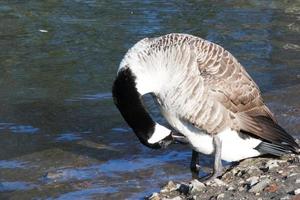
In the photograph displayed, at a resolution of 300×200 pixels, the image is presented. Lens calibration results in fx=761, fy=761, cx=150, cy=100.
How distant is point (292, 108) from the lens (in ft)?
33.1

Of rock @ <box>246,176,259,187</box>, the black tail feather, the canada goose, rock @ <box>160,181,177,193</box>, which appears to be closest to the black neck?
the canada goose

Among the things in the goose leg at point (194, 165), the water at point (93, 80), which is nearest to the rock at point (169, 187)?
the water at point (93, 80)

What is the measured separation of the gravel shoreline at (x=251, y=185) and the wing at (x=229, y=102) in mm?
367

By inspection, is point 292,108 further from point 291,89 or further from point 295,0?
point 295,0

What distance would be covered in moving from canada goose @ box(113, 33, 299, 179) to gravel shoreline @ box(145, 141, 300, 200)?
239 mm

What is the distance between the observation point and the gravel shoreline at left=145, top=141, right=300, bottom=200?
6566 millimetres

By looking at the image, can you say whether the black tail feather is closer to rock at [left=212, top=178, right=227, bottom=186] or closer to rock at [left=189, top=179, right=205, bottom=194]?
rock at [left=212, top=178, right=227, bottom=186]

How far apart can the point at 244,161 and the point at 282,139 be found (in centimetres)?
60

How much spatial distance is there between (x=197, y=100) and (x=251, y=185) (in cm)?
112

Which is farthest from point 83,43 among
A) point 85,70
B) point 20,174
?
point 20,174

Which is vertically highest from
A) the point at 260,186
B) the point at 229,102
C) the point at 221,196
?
the point at 229,102

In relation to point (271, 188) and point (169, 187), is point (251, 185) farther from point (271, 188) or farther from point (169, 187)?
point (169, 187)

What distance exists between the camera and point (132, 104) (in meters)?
7.46

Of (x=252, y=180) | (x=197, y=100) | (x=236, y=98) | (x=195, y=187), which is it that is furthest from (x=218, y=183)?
(x=236, y=98)
